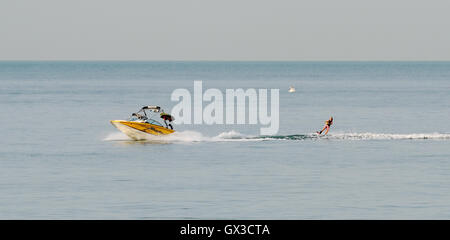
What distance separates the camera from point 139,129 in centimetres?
6047

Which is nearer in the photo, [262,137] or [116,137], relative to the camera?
[262,137]

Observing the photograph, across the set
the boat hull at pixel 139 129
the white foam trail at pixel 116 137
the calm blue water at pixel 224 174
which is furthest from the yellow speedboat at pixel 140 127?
the white foam trail at pixel 116 137

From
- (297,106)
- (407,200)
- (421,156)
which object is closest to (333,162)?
(421,156)

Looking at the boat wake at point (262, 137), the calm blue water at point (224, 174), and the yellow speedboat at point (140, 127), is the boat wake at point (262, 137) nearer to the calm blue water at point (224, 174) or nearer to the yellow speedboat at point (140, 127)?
the calm blue water at point (224, 174)

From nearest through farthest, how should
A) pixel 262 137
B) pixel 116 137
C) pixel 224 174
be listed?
pixel 224 174 → pixel 262 137 → pixel 116 137

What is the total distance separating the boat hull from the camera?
6050 centimetres

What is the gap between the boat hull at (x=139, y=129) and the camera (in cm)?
6050

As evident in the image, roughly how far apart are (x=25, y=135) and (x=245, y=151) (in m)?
20.6

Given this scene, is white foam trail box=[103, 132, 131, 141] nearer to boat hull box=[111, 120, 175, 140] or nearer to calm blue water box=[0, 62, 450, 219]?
calm blue water box=[0, 62, 450, 219]

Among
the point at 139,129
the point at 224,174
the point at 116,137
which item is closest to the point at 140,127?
the point at 139,129

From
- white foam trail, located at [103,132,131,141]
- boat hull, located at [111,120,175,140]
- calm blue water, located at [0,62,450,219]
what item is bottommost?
calm blue water, located at [0,62,450,219]

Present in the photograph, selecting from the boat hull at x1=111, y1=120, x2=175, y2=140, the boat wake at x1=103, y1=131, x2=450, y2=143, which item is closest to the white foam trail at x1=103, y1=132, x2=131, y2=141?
the boat wake at x1=103, y1=131, x2=450, y2=143

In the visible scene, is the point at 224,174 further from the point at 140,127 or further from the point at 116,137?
the point at 116,137

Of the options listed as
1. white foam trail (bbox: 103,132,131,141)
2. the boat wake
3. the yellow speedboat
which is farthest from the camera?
white foam trail (bbox: 103,132,131,141)
